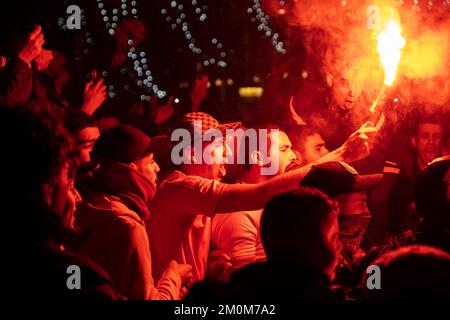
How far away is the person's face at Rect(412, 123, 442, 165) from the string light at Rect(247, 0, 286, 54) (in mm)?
1600

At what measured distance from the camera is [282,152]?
228 inches

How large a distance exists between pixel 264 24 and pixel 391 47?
169cm

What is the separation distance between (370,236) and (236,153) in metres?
1.66

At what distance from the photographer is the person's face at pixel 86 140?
15.7 feet

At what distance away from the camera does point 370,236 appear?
643cm

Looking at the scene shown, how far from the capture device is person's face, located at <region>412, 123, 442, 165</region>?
6.89 meters

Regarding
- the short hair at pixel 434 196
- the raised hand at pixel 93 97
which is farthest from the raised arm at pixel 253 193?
the raised hand at pixel 93 97

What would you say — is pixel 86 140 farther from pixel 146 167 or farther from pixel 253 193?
pixel 253 193

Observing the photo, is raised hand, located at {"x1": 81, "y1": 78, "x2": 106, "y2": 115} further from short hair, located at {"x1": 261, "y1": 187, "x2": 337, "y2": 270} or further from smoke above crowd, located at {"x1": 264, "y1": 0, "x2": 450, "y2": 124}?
short hair, located at {"x1": 261, "y1": 187, "x2": 337, "y2": 270}

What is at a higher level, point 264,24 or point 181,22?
point 181,22

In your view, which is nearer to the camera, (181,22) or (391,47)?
(391,47)

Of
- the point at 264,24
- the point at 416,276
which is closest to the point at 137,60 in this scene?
the point at 264,24

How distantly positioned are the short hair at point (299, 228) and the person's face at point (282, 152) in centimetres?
233

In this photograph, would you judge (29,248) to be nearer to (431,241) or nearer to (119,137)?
(119,137)
